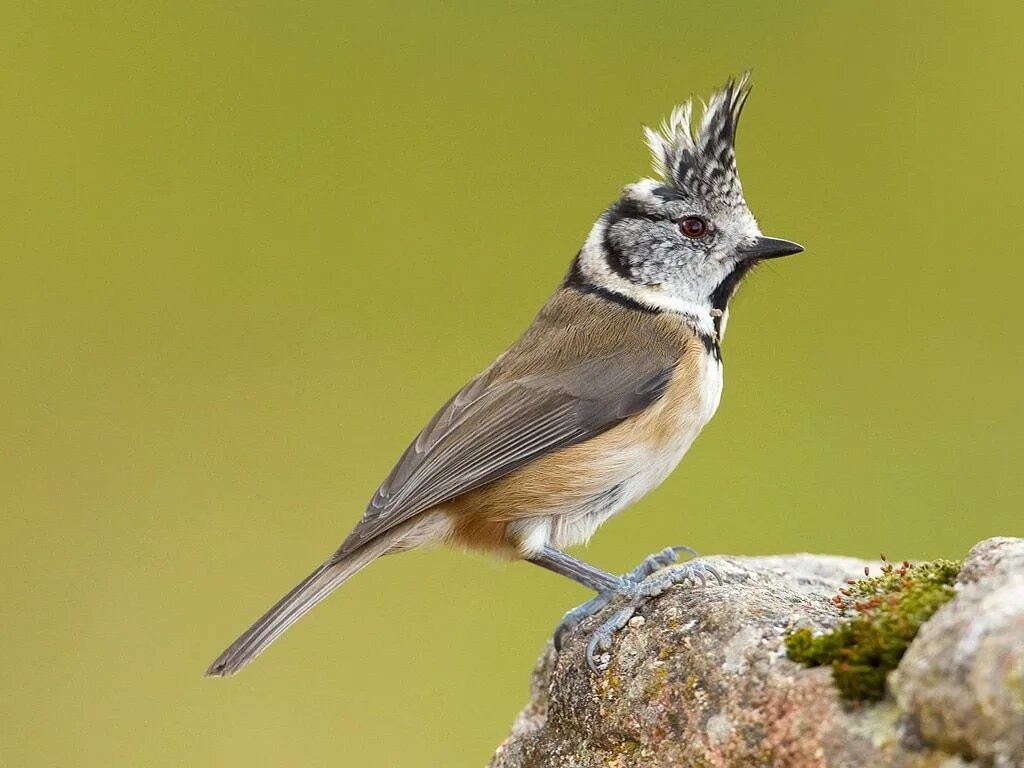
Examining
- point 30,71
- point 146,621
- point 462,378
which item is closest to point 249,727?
point 146,621

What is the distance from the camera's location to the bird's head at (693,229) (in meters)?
4.12

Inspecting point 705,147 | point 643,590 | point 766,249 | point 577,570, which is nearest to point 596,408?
point 577,570

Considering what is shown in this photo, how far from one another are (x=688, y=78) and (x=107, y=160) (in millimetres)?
3404

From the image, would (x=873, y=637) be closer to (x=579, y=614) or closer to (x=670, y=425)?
(x=579, y=614)

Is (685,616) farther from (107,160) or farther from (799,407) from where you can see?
(107,160)

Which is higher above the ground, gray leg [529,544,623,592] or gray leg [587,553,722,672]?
gray leg [529,544,623,592]

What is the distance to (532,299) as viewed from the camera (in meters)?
6.88

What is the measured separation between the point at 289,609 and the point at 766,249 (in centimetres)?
193

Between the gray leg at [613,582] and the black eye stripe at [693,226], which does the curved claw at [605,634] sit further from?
the black eye stripe at [693,226]

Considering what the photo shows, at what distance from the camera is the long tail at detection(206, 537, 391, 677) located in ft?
11.2

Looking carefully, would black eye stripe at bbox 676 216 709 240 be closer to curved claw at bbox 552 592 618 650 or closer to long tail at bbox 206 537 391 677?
curved claw at bbox 552 592 618 650

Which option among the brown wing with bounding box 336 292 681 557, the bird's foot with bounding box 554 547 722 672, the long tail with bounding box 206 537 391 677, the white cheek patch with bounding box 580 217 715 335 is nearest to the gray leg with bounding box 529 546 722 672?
the bird's foot with bounding box 554 547 722 672

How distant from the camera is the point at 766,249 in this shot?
4.14 metres

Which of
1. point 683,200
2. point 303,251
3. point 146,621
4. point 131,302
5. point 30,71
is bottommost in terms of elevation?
point 146,621
